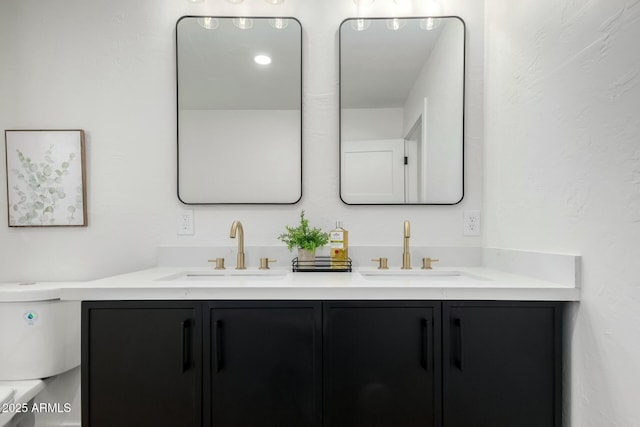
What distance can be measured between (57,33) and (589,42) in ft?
7.42

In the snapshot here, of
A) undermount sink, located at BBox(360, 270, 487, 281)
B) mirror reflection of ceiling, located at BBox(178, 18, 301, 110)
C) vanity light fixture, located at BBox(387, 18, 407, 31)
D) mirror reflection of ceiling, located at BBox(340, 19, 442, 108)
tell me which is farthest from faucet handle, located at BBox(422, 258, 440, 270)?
vanity light fixture, located at BBox(387, 18, 407, 31)

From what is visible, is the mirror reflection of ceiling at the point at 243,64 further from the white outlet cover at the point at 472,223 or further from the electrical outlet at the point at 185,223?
the white outlet cover at the point at 472,223

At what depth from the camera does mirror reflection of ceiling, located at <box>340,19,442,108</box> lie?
1.76m

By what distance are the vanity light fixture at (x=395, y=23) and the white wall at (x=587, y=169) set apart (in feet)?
1.58

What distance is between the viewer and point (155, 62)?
1.79 metres

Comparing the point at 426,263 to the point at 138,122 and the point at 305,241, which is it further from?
the point at 138,122

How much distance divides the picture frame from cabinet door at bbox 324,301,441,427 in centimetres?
143

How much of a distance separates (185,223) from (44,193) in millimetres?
702

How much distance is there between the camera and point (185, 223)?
1783 millimetres

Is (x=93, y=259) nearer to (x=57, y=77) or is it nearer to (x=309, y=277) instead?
(x=57, y=77)

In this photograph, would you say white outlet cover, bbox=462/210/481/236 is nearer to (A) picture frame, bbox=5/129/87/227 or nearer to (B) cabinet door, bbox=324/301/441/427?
(B) cabinet door, bbox=324/301/441/427

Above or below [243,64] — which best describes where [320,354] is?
below

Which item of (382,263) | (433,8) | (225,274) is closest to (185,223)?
(225,274)

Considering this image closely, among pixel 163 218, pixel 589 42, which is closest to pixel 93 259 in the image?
pixel 163 218
